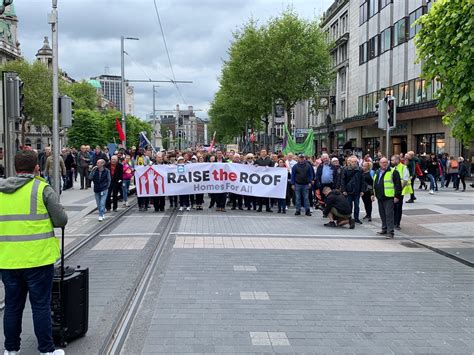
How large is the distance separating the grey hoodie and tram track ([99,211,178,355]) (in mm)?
1348

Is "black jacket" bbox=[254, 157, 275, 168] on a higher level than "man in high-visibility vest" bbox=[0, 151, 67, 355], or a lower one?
higher

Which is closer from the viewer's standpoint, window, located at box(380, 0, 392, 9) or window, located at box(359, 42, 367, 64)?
window, located at box(380, 0, 392, 9)

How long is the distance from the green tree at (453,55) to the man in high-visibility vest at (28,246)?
24.3ft

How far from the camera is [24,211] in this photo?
14.5ft

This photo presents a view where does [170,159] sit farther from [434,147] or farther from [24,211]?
[434,147]

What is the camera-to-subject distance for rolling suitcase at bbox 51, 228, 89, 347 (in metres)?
4.88

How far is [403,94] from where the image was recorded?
38.0m

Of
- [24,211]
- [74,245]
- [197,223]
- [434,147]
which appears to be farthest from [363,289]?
[434,147]

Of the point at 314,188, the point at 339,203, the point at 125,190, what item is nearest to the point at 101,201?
the point at 125,190

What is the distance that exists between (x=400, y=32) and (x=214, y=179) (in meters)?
27.0

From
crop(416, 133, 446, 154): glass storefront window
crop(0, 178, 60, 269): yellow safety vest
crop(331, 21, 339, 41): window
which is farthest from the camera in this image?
crop(331, 21, 339, 41): window

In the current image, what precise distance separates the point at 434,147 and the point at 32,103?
4831 centimetres

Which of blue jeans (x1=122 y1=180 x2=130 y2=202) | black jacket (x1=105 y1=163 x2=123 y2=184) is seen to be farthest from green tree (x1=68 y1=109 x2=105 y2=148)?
black jacket (x1=105 y1=163 x2=123 y2=184)

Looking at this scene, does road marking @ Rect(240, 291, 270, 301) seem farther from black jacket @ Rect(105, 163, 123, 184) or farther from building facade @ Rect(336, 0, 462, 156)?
building facade @ Rect(336, 0, 462, 156)
